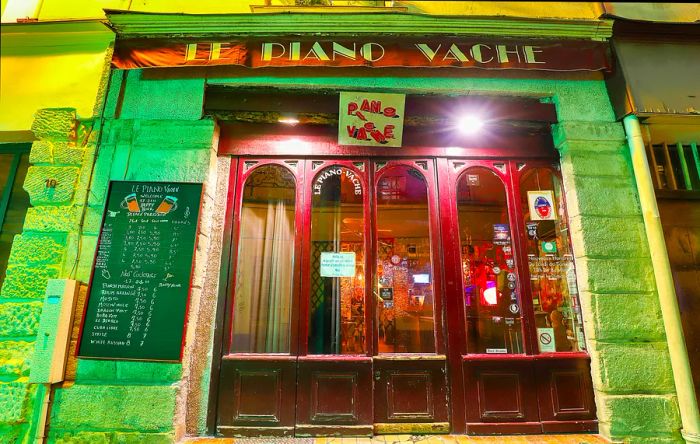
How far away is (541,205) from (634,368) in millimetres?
2238

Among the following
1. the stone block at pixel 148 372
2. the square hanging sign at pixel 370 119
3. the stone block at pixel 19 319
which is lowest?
the stone block at pixel 148 372

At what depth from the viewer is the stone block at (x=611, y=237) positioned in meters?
4.12

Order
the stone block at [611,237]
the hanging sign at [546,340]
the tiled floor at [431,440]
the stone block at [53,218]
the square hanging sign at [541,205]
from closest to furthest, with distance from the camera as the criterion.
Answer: the tiled floor at [431,440], the stone block at [53,218], the stone block at [611,237], the hanging sign at [546,340], the square hanging sign at [541,205]

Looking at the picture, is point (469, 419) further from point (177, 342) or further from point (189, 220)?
point (189, 220)

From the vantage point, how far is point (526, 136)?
4.86 m

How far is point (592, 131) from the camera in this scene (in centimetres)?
450

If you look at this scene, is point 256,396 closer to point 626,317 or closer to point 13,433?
point 13,433

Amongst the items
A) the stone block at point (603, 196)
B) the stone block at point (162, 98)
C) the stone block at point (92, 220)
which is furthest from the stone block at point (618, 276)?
the stone block at point (92, 220)

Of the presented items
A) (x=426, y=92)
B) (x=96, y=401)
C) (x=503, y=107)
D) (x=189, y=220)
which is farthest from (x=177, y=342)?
(x=503, y=107)

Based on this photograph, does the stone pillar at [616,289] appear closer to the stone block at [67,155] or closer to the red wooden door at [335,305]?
the red wooden door at [335,305]

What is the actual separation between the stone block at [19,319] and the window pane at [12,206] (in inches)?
41.2

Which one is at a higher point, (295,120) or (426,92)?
(426,92)

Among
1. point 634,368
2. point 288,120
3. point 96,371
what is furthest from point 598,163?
point 96,371

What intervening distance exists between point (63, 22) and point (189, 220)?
11.4 ft
